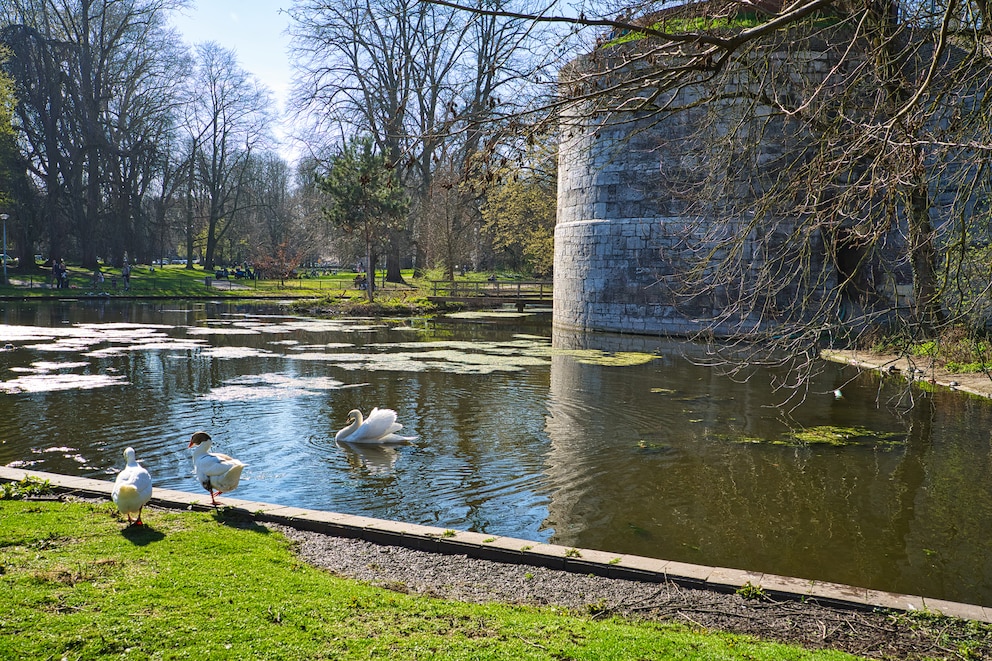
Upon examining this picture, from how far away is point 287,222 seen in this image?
61375 millimetres

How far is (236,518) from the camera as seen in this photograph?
5.64 m

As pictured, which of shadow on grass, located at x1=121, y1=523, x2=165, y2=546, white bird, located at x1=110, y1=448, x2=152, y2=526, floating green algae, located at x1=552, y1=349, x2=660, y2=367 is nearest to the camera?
shadow on grass, located at x1=121, y1=523, x2=165, y2=546

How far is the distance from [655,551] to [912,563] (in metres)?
1.82

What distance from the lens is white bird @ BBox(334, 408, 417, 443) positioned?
862 cm

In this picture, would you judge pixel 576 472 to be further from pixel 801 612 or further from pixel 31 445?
pixel 31 445

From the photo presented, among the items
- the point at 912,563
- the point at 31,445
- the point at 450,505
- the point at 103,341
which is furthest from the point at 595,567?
the point at 103,341

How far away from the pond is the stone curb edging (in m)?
0.70

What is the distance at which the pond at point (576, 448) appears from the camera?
5.99 metres

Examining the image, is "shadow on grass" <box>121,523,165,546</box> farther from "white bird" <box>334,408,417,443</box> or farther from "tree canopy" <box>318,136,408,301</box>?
"tree canopy" <box>318,136,408,301</box>

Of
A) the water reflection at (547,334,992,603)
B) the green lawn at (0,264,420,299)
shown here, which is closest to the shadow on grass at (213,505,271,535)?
the water reflection at (547,334,992,603)

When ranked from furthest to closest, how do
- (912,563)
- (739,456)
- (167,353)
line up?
(167,353), (739,456), (912,563)

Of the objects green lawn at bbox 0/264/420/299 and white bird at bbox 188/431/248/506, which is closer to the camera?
white bird at bbox 188/431/248/506

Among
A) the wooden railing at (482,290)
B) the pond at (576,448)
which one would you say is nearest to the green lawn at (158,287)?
the wooden railing at (482,290)

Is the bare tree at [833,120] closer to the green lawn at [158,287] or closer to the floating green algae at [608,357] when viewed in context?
the floating green algae at [608,357]
